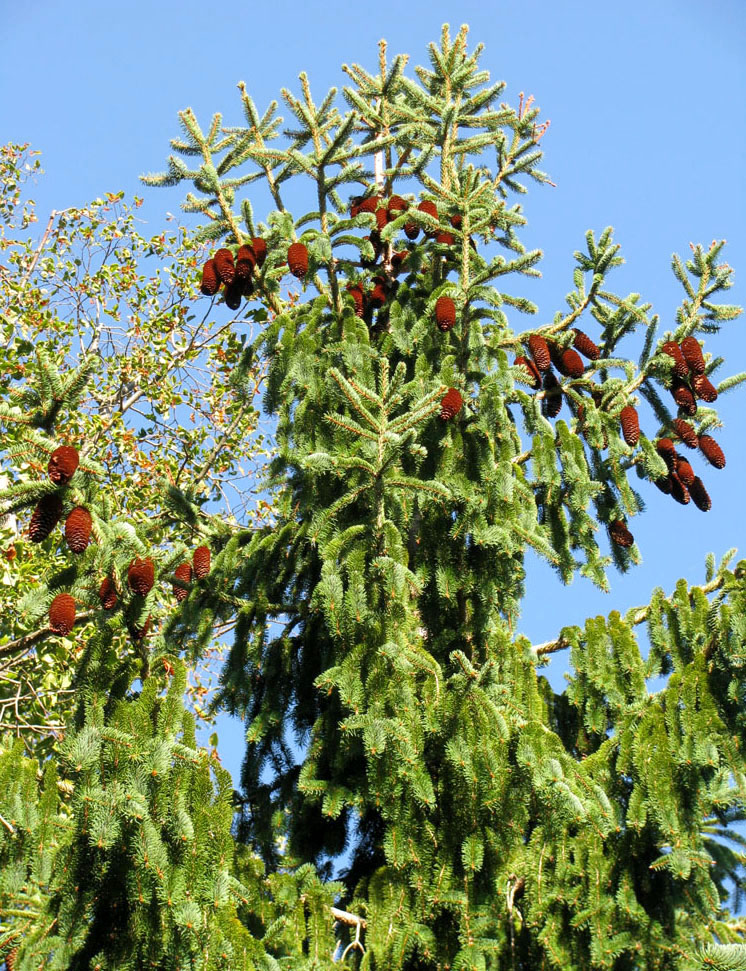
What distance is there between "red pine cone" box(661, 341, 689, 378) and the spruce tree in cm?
2

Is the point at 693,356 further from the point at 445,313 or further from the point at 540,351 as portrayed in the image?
the point at 445,313

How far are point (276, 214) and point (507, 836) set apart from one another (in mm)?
3580

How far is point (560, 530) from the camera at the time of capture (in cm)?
650

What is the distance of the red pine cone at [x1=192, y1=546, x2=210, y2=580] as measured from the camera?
5.58 meters

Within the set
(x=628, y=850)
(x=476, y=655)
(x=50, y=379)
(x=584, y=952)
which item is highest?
(x=50, y=379)

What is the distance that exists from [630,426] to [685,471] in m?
0.44

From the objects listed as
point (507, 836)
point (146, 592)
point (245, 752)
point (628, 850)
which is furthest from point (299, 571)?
point (628, 850)

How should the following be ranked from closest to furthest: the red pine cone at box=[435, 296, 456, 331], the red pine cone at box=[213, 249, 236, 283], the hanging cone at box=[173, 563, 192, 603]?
the hanging cone at box=[173, 563, 192, 603] < the red pine cone at box=[213, 249, 236, 283] < the red pine cone at box=[435, 296, 456, 331]

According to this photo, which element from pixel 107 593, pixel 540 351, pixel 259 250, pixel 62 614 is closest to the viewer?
pixel 62 614

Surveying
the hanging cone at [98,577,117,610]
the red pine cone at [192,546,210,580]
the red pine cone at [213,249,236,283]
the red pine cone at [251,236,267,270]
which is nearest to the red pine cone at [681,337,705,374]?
the red pine cone at [251,236,267,270]

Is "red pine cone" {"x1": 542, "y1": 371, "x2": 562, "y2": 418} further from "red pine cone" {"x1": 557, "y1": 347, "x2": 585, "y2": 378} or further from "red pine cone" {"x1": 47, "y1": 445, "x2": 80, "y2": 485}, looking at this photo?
"red pine cone" {"x1": 47, "y1": 445, "x2": 80, "y2": 485}

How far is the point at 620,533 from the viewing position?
6.67 metres

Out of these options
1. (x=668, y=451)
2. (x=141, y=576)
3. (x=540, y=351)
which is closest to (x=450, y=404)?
(x=540, y=351)

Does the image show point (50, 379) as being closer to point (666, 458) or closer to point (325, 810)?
point (325, 810)
